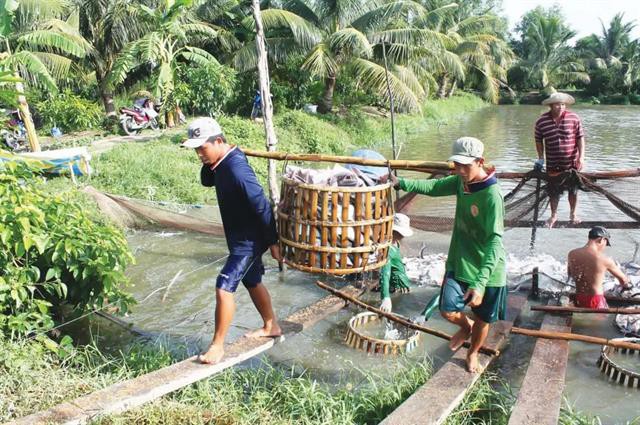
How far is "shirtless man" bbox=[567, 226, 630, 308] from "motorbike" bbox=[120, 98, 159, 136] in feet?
41.3

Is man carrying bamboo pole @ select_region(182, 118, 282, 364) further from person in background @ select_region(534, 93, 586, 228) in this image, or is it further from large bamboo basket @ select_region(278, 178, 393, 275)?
person in background @ select_region(534, 93, 586, 228)

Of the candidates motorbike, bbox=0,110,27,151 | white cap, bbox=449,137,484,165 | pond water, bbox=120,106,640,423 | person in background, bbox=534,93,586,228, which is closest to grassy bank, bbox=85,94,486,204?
pond water, bbox=120,106,640,423

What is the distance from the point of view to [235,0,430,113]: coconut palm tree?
50.6ft

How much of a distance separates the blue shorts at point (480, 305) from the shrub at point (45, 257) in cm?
234

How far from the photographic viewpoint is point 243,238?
355 centimetres

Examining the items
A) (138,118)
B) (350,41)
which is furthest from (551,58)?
(138,118)

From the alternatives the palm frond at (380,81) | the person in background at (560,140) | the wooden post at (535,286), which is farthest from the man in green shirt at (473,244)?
the palm frond at (380,81)

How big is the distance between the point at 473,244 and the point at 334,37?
13.2 m

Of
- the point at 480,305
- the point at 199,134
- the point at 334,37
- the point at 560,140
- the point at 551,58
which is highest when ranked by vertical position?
the point at 551,58

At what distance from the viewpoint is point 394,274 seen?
5.71 metres

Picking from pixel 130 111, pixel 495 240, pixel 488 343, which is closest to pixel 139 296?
pixel 488 343

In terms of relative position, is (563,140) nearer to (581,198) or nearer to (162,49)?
(581,198)

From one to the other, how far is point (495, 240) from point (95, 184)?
→ 8042 millimetres

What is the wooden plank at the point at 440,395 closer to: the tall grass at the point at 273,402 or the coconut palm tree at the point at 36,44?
the tall grass at the point at 273,402
